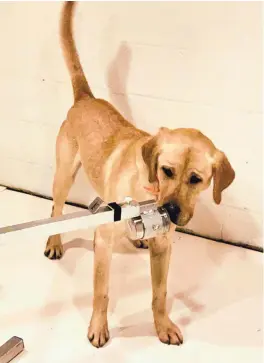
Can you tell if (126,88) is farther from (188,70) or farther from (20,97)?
(20,97)

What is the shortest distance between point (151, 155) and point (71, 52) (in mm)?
699

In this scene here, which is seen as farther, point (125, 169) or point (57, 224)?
point (125, 169)

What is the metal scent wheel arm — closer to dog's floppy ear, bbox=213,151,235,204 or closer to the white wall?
dog's floppy ear, bbox=213,151,235,204

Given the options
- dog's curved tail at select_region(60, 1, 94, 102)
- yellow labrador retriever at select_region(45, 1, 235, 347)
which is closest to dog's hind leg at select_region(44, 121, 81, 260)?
yellow labrador retriever at select_region(45, 1, 235, 347)

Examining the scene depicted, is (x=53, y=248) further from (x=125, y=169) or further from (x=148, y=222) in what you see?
(x=148, y=222)

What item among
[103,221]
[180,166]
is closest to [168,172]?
[180,166]

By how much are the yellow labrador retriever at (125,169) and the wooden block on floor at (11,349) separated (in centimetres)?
22

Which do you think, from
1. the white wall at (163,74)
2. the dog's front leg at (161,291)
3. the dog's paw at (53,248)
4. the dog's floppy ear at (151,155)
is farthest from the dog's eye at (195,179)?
the dog's paw at (53,248)

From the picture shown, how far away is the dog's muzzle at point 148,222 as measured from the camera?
1.24 metres

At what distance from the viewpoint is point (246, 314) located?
188 cm

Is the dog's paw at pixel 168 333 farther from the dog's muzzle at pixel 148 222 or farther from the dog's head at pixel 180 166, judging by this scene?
the dog's muzzle at pixel 148 222

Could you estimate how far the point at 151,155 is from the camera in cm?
146

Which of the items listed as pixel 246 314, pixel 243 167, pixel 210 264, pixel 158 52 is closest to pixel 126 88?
pixel 158 52

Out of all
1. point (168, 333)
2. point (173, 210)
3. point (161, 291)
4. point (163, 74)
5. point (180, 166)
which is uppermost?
point (163, 74)
